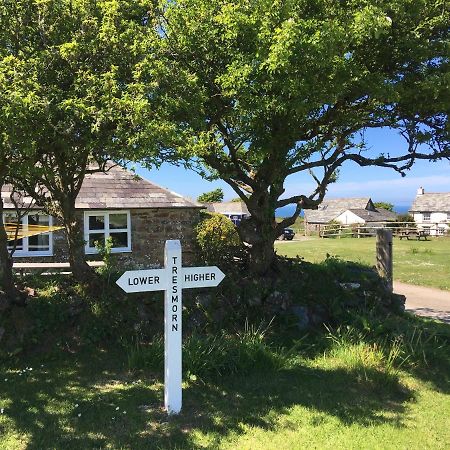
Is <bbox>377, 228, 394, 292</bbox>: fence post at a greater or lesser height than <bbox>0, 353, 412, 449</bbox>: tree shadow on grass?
greater

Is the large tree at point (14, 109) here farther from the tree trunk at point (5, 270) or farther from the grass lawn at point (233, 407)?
the grass lawn at point (233, 407)

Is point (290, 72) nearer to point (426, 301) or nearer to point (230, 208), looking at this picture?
point (426, 301)

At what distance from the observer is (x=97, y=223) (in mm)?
16453

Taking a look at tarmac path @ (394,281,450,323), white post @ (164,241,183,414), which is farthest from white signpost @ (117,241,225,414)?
tarmac path @ (394,281,450,323)

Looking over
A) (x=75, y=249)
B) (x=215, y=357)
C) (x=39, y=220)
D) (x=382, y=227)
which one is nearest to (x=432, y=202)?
(x=382, y=227)

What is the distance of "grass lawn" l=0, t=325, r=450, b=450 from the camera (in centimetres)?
433

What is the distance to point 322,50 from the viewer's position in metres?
5.23

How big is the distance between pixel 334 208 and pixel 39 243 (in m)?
57.5

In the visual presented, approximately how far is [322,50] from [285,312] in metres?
4.21

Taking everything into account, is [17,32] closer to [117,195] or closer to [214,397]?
[214,397]

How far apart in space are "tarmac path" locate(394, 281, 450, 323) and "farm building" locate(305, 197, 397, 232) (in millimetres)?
45337

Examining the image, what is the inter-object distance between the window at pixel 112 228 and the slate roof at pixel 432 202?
5887 cm

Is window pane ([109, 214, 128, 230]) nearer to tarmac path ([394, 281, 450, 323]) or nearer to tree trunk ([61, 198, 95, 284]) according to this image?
tree trunk ([61, 198, 95, 284])

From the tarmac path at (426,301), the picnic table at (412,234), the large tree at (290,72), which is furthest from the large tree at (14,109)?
the picnic table at (412,234)
